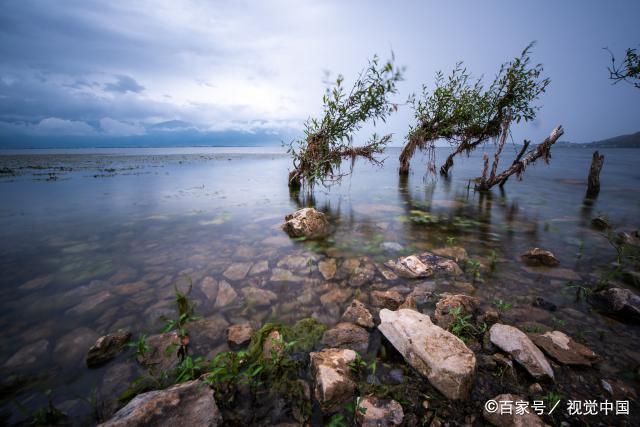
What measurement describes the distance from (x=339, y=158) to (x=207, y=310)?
13133 millimetres

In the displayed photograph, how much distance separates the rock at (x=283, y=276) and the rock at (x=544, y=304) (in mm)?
4656

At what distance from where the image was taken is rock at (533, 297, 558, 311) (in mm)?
4556

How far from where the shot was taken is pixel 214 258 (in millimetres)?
6945

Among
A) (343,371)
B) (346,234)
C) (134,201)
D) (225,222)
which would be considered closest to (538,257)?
(346,234)

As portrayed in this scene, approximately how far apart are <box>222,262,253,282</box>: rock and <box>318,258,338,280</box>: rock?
186cm

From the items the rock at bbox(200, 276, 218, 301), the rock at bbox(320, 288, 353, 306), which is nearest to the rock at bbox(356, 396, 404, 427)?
the rock at bbox(320, 288, 353, 306)

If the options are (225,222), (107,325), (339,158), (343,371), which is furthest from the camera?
(339,158)

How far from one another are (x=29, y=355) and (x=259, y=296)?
337 cm

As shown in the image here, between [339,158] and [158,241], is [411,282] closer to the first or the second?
[158,241]

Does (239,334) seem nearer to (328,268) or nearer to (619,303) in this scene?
(328,268)

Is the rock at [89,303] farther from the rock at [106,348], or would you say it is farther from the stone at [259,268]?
the stone at [259,268]

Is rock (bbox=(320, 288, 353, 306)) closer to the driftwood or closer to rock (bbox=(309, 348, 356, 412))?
rock (bbox=(309, 348, 356, 412))

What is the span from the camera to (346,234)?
9.12 metres

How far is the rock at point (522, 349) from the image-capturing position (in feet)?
10.1
